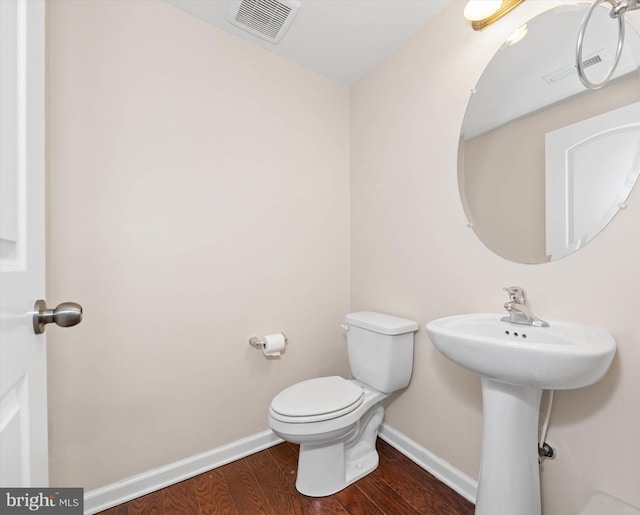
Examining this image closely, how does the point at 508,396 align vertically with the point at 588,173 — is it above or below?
below

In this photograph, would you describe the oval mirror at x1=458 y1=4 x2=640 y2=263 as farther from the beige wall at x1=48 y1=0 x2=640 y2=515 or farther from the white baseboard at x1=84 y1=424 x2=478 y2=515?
the white baseboard at x1=84 y1=424 x2=478 y2=515

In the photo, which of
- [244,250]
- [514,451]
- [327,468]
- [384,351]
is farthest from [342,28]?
[327,468]

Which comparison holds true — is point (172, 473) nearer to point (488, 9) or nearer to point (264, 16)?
point (264, 16)

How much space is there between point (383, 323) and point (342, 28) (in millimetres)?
1563

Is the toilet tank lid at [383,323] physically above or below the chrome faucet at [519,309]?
below

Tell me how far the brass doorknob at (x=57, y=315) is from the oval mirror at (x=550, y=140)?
141cm

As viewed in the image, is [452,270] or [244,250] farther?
[244,250]

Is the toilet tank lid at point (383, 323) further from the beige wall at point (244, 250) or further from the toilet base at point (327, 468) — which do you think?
the toilet base at point (327, 468)

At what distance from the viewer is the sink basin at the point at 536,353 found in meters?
0.83

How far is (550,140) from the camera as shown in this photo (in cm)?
116

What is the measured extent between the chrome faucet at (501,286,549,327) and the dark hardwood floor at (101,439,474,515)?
853 mm

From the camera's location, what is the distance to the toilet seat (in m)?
1.31

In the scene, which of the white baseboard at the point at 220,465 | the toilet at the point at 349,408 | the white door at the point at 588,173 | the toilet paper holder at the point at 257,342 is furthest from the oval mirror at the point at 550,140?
the toilet paper holder at the point at 257,342

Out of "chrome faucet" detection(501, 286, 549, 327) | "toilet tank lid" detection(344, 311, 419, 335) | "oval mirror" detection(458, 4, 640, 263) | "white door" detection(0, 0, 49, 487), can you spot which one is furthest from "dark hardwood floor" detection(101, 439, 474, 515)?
"oval mirror" detection(458, 4, 640, 263)
